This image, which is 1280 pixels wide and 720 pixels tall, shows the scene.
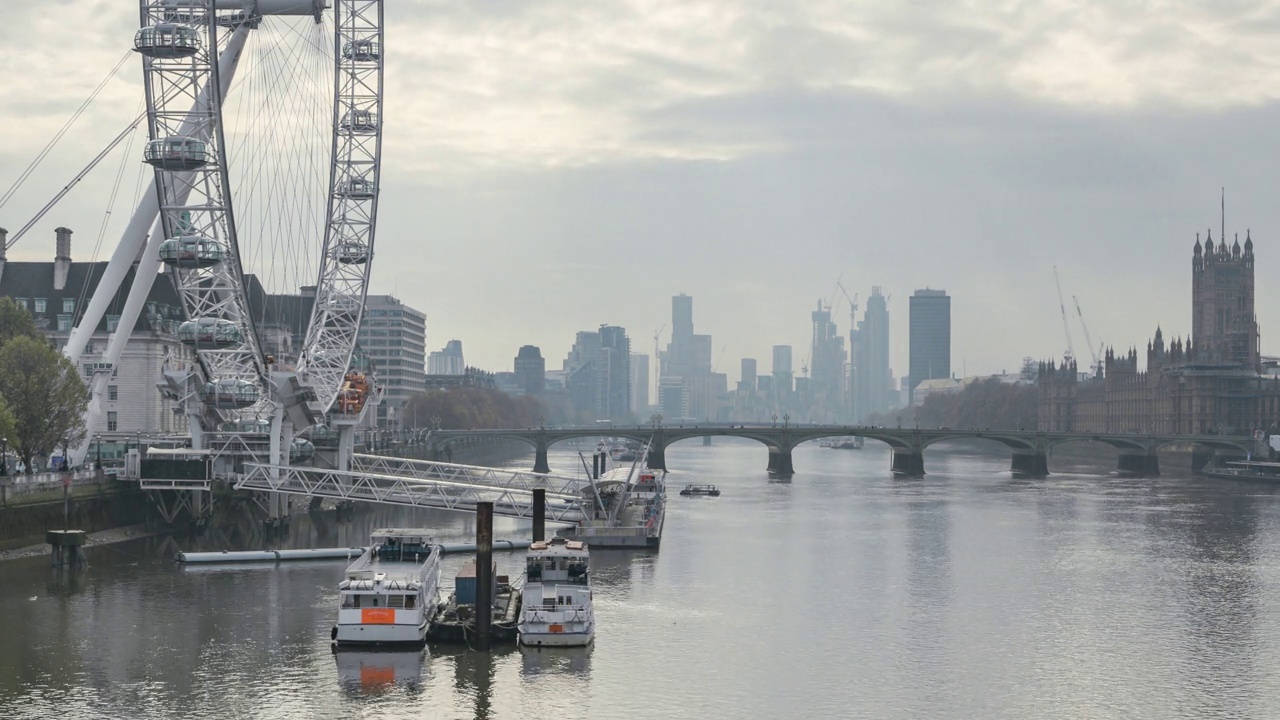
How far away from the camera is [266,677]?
5128cm

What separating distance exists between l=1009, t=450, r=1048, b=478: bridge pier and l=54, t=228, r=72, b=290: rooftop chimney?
4481 inches

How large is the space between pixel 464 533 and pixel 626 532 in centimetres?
1230

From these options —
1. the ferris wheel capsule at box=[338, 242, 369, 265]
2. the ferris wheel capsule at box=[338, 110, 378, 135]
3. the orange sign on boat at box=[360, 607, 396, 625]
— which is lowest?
the orange sign on boat at box=[360, 607, 396, 625]

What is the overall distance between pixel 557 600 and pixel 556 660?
329 centimetres

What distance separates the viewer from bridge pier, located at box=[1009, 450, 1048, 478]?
18562cm

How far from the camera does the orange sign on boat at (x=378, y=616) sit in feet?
180

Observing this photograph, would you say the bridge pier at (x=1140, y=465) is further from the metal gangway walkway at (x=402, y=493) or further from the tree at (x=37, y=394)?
the tree at (x=37, y=394)

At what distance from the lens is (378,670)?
171 ft

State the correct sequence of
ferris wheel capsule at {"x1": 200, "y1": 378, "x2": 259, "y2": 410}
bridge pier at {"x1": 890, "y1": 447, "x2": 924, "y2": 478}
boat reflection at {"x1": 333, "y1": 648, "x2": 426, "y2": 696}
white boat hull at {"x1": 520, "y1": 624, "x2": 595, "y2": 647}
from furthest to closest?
bridge pier at {"x1": 890, "y1": 447, "x2": 924, "y2": 478}, ferris wheel capsule at {"x1": 200, "y1": 378, "x2": 259, "y2": 410}, white boat hull at {"x1": 520, "y1": 624, "x2": 595, "y2": 647}, boat reflection at {"x1": 333, "y1": 648, "x2": 426, "y2": 696}

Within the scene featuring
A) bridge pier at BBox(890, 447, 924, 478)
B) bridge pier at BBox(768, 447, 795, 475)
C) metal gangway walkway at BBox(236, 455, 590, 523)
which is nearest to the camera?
metal gangway walkway at BBox(236, 455, 590, 523)

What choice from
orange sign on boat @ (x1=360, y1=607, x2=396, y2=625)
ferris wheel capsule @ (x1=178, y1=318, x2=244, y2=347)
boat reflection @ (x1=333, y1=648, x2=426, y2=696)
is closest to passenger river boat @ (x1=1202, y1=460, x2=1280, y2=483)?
ferris wheel capsule @ (x1=178, y1=318, x2=244, y2=347)

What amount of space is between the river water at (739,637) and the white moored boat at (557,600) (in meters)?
1.05

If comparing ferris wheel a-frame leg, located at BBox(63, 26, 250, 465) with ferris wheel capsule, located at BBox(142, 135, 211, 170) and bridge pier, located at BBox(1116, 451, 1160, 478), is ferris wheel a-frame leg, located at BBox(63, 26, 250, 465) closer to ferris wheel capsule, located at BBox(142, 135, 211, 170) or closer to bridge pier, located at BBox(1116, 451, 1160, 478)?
ferris wheel capsule, located at BBox(142, 135, 211, 170)

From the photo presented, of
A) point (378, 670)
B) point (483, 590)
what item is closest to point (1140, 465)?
point (483, 590)
